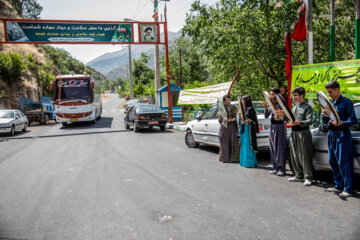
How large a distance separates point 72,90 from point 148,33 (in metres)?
6.28

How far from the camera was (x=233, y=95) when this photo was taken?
15359 millimetres

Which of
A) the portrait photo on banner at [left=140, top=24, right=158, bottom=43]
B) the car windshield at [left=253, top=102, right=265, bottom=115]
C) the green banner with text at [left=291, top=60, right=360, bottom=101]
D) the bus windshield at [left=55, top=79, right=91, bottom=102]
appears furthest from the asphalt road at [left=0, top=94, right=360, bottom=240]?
the portrait photo on banner at [left=140, top=24, right=158, bottom=43]

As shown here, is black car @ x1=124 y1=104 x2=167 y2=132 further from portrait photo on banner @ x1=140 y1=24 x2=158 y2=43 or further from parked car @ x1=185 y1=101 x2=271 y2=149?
portrait photo on banner @ x1=140 y1=24 x2=158 y2=43

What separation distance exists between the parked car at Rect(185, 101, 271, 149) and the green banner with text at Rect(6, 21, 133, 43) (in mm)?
11164

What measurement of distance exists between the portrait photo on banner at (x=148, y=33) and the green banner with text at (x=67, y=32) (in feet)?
2.57

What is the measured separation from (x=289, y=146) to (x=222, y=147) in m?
2.03

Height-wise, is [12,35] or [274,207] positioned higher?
[12,35]

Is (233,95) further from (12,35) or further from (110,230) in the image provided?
(12,35)

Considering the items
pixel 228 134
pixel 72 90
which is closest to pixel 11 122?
pixel 72 90

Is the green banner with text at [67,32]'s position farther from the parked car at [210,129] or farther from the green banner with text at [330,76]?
the green banner with text at [330,76]

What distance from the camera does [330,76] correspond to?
776cm

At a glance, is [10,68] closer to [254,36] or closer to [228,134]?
[254,36]

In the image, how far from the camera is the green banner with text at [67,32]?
17.8 metres

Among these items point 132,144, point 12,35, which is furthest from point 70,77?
point 132,144
